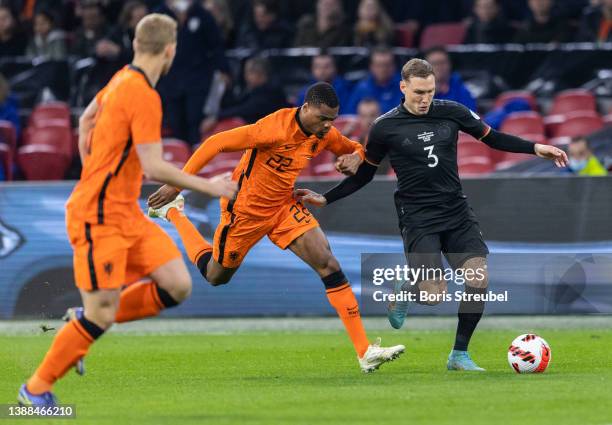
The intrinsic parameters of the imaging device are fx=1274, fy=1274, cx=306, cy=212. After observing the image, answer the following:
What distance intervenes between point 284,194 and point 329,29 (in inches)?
347

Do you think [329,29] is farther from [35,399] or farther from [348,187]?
[35,399]

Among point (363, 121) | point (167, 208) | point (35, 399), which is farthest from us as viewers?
point (363, 121)

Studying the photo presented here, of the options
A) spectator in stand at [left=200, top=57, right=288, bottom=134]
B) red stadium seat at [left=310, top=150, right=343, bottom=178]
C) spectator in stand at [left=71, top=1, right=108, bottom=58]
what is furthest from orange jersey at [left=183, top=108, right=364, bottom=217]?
spectator in stand at [left=71, top=1, right=108, bottom=58]

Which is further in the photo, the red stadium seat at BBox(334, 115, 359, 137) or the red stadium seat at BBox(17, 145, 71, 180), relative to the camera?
the red stadium seat at BBox(17, 145, 71, 180)

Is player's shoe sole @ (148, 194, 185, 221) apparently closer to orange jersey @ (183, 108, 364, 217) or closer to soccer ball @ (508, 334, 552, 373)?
orange jersey @ (183, 108, 364, 217)

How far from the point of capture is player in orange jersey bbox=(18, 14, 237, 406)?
7707mm

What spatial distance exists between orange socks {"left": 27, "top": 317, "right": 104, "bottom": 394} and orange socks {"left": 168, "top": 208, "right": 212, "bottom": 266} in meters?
3.64

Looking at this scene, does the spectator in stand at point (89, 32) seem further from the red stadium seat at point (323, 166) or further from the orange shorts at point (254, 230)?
the orange shorts at point (254, 230)

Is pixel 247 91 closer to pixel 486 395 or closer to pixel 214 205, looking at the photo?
pixel 214 205

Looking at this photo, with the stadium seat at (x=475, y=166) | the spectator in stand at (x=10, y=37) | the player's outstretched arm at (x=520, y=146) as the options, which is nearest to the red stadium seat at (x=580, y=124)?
the stadium seat at (x=475, y=166)

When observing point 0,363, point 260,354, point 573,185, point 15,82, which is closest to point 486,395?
point 260,354

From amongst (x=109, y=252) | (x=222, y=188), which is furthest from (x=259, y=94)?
(x=222, y=188)

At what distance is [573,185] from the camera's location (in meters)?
14.7

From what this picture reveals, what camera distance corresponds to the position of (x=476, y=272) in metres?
10.1
